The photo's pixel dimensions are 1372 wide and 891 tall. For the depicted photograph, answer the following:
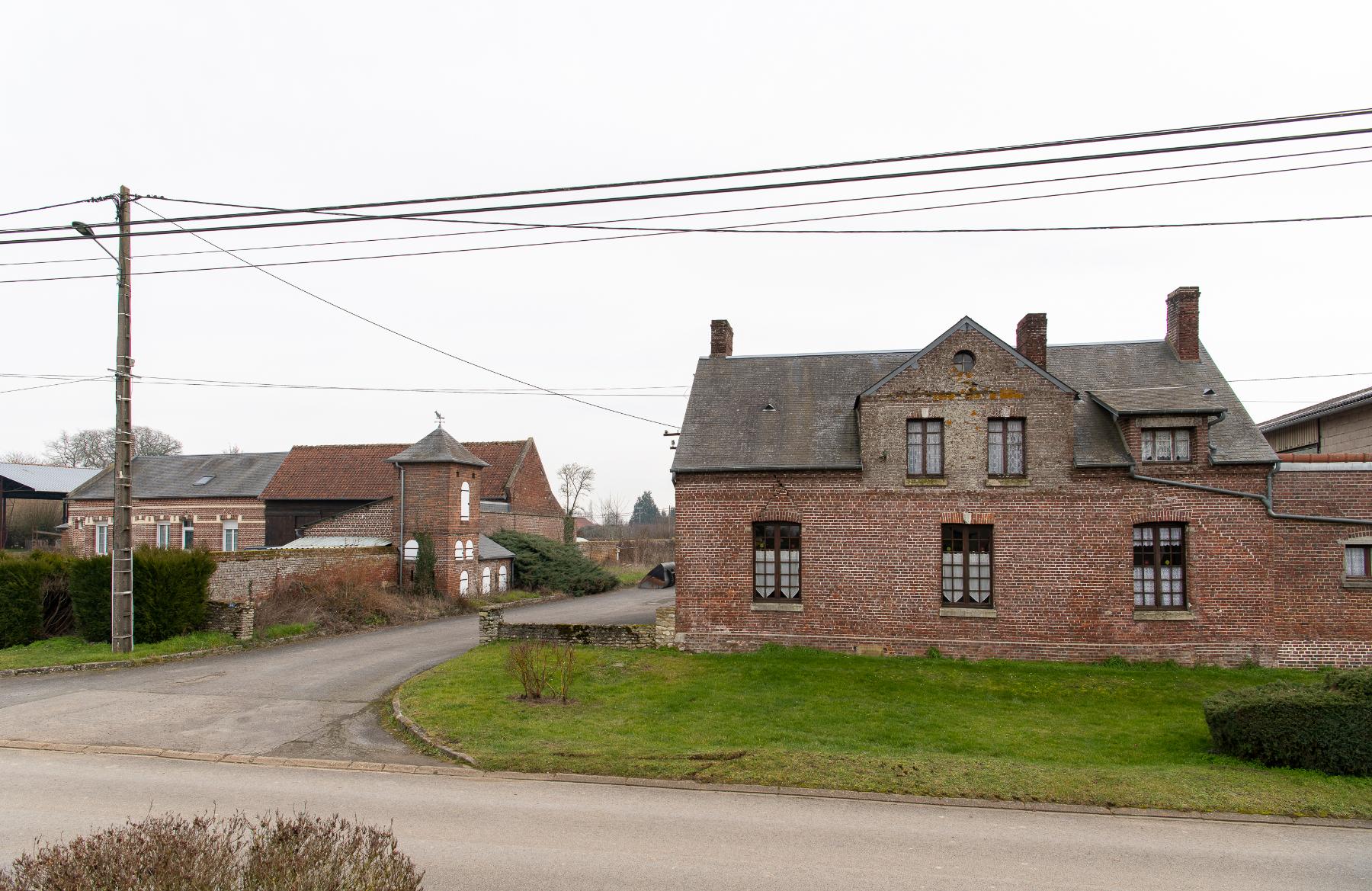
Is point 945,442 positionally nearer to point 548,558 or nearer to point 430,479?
point 430,479

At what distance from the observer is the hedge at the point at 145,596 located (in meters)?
19.4

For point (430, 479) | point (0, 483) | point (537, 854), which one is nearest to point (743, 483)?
point (537, 854)

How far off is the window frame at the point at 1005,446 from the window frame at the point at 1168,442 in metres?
2.46

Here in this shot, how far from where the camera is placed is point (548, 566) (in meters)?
39.3

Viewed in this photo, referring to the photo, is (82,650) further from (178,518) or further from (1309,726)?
(178,518)

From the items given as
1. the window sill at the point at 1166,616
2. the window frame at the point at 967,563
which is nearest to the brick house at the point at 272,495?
the window frame at the point at 967,563

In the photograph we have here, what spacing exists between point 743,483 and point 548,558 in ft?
76.0

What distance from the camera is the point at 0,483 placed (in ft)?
164

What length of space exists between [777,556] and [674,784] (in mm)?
9470

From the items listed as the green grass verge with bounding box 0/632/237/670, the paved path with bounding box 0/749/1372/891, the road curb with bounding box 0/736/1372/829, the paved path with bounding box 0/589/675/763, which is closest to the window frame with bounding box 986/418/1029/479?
the road curb with bounding box 0/736/1372/829

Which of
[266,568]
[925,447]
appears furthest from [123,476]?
[925,447]

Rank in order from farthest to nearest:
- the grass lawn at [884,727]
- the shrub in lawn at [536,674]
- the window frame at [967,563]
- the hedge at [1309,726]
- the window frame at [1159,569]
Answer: the window frame at [967,563] → the window frame at [1159,569] → the shrub in lawn at [536,674] → the hedge at [1309,726] → the grass lawn at [884,727]

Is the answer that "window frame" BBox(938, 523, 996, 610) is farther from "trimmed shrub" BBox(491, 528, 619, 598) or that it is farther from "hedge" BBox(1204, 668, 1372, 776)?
"trimmed shrub" BBox(491, 528, 619, 598)

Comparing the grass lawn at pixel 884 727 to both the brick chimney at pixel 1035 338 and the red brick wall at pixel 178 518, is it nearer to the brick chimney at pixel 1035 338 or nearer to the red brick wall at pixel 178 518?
the brick chimney at pixel 1035 338
